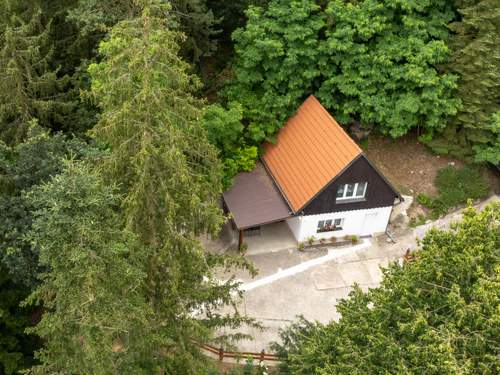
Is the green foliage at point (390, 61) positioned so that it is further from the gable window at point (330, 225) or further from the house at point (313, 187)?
the gable window at point (330, 225)

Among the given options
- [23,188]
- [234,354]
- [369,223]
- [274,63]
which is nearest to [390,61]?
[274,63]

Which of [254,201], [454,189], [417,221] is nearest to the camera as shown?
[254,201]

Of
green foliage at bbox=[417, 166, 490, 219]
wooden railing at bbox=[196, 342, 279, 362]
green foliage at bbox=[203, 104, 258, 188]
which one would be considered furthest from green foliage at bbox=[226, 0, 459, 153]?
wooden railing at bbox=[196, 342, 279, 362]

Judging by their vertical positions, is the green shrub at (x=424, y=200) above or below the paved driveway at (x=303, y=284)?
above

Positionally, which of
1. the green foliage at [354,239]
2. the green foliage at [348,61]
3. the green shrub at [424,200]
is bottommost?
the green foliage at [354,239]

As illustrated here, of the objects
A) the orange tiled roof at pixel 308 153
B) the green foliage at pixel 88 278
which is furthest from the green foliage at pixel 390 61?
the green foliage at pixel 88 278

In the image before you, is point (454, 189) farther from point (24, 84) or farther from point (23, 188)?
point (24, 84)

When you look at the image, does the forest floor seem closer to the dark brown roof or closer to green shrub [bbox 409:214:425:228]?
green shrub [bbox 409:214:425:228]

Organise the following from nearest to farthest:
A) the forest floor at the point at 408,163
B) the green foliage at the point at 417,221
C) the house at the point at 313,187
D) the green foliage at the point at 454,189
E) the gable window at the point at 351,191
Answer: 1. the house at the point at 313,187
2. the gable window at the point at 351,191
3. the green foliage at the point at 417,221
4. the green foliage at the point at 454,189
5. the forest floor at the point at 408,163
